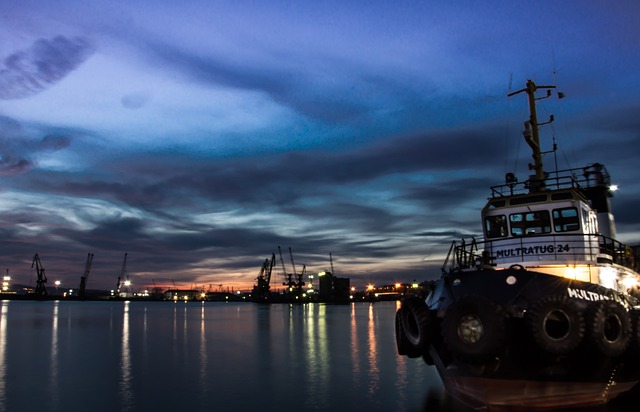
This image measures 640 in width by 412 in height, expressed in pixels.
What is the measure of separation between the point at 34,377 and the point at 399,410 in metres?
20.9

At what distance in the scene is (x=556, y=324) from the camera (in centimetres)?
1497

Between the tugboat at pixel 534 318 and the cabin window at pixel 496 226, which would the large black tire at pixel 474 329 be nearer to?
the tugboat at pixel 534 318

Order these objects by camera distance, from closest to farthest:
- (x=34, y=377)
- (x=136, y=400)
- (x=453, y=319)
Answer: (x=453, y=319), (x=136, y=400), (x=34, y=377)

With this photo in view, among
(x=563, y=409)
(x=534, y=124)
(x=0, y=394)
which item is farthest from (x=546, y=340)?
(x=0, y=394)

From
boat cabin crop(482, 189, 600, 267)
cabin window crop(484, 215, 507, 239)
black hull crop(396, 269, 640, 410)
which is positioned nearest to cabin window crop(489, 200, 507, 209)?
boat cabin crop(482, 189, 600, 267)

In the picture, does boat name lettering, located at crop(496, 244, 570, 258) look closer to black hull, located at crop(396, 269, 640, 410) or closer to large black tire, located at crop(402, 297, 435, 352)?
black hull, located at crop(396, 269, 640, 410)

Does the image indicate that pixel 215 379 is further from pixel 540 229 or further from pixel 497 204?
pixel 540 229

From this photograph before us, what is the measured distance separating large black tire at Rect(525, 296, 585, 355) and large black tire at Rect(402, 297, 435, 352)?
346 cm

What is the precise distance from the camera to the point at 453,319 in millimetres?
15555

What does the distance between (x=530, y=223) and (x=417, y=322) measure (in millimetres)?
5944

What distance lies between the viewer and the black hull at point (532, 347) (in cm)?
1481

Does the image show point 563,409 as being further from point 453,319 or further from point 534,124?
point 534,124

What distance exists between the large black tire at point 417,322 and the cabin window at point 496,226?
410cm

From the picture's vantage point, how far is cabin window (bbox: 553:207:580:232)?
726 inches
